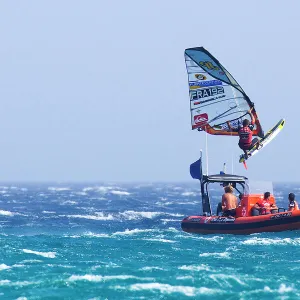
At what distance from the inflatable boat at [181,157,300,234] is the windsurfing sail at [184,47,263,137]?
2.77 m

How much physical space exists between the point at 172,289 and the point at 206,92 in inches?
825

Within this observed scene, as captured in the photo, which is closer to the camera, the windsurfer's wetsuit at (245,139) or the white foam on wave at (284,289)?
the white foam on wave at (284,289)

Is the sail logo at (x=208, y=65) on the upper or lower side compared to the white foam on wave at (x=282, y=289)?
upper

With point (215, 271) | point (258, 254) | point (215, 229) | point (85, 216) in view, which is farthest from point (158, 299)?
point (85, 216)

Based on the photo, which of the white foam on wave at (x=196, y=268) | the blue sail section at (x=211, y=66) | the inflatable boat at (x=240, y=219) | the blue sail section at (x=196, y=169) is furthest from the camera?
the blue sail section at (x=211, y=66)

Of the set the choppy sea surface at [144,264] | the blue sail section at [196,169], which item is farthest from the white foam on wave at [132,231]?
the blue sail section at [196,169]

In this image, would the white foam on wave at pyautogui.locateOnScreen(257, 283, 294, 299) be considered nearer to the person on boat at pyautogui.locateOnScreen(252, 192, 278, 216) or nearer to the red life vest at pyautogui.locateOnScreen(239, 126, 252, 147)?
the person on boat at pyautogui.locateOnScreen(252, 192, 278, 216)

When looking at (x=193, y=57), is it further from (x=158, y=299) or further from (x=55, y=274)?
(x=158, y=299)

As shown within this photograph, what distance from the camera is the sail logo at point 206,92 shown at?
4191cm

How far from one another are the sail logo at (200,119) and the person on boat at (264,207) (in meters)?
6.10

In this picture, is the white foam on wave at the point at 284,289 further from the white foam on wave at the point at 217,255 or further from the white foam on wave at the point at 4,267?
the white foam on wave at the point at 4,267

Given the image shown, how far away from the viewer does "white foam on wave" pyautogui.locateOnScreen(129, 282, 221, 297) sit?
72.4 feet

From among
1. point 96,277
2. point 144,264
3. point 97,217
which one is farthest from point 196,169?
point 96,277

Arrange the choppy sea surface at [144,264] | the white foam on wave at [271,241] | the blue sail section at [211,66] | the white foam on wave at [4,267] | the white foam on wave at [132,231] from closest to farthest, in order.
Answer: the choppy sea surface at [144,264], the white foam on wave at [4,267], the white foam on wave at [271,241], the white foam on wave at [132,231], the blue sail section at [211,66]
